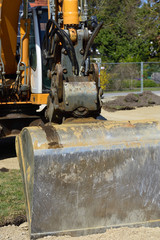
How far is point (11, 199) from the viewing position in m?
4.39

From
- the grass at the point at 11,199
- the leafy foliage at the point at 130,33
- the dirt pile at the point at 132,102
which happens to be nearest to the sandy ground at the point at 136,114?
the dirt pile at the point at 132,102

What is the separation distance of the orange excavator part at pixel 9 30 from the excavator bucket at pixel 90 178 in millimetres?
3040

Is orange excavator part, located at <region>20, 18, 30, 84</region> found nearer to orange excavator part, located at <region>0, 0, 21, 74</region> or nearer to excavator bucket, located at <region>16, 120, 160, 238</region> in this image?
orange excavator part, located at <region>0, 0, 21, 74</region>

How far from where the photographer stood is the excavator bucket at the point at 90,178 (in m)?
3.35

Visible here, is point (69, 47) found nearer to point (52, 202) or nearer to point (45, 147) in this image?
point (45, 147)

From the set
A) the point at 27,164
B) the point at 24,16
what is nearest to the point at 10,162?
the point at 24,16

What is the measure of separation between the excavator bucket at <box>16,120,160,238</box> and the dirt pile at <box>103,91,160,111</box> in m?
10.4

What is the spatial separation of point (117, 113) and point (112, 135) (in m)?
9.83

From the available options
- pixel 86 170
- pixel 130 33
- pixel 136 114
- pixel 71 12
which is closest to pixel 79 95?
pixel 86 170

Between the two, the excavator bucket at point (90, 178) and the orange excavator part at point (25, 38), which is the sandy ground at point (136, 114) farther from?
the excavator bucket at point (90, 178)

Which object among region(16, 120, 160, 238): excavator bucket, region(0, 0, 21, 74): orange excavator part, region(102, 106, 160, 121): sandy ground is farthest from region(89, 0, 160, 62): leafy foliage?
region(16, 120, 160, 238): excavator bucket

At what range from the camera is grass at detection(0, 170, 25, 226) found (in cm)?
389

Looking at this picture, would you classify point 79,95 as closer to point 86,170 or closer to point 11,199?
point 86,170

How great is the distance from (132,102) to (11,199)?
1153 centimetres
